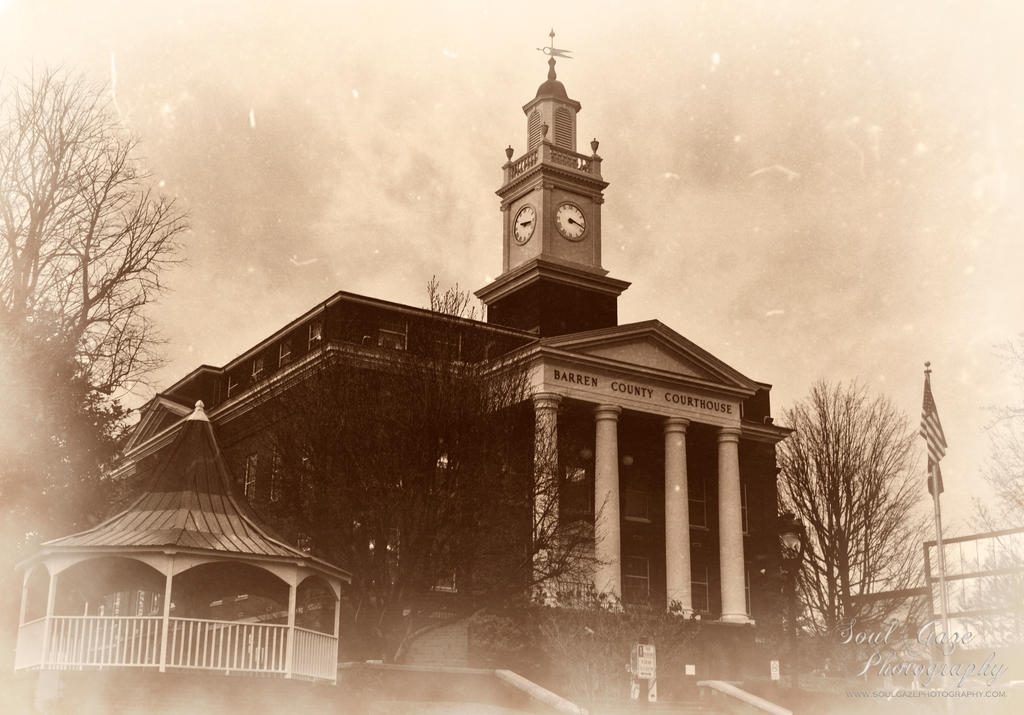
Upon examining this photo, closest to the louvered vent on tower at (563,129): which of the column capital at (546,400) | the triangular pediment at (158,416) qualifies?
the column capital at (546,400)

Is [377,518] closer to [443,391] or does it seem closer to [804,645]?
[443,391]

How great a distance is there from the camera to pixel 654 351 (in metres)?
44.2

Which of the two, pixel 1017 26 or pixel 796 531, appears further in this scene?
pixel 796 531

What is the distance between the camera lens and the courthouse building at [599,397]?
4162cm

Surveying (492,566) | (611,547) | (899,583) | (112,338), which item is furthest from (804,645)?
(112,338)

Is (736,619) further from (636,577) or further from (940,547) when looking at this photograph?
(940,547)

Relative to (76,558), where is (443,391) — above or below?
above

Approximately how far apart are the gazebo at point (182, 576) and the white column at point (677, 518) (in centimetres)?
1869

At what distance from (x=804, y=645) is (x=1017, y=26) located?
36.9 metres

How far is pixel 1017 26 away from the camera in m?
18.4

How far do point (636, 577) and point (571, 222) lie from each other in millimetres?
14198

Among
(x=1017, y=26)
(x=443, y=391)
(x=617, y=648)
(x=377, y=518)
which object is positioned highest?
(x=1017, y=26)

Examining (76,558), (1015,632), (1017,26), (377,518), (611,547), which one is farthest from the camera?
(1015,632)

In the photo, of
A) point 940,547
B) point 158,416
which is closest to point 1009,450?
point 940,547
